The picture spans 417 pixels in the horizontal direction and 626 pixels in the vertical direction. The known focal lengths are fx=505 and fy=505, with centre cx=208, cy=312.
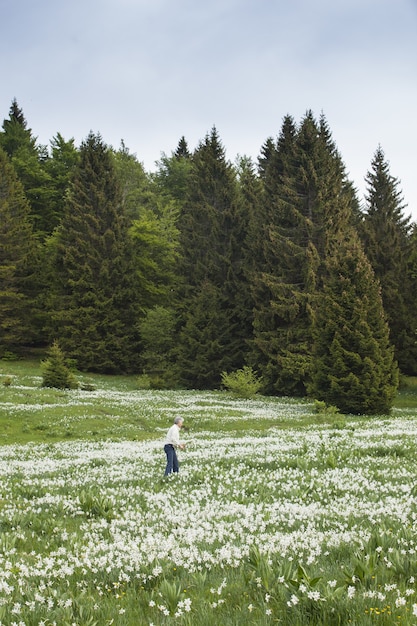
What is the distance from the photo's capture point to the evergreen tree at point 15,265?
225 ft

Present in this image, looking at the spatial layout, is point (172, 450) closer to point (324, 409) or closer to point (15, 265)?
point (324, 409)

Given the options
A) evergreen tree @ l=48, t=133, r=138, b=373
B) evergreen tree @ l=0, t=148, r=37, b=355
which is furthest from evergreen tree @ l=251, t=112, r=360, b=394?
evergreen tree @ l=0, t=148, r=37, b=355

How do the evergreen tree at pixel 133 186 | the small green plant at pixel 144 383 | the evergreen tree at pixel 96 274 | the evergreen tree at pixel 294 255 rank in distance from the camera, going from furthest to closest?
1. the evergreen tree at pixel 133 186
2. the evergreen tree at pixel 96 274
3. the small green plant at pixel 144 383
4. the evergreen tree at pixel 294 255

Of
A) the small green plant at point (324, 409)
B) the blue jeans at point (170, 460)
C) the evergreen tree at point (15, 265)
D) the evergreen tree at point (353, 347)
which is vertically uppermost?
the evergreen tree at point (15, 265)

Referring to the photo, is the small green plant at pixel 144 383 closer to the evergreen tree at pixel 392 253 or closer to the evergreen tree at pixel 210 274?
the evergreen tree at pixel 210 274

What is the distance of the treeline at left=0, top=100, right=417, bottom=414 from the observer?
55094 mm

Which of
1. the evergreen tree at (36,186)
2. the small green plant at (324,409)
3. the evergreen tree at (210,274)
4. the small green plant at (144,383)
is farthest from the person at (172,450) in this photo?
the evergreen tree at (36,186)

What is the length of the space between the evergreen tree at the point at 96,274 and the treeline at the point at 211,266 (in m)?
0.18

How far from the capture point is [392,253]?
62938 millimetres

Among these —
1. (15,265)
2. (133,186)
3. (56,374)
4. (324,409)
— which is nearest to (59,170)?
(133,186)

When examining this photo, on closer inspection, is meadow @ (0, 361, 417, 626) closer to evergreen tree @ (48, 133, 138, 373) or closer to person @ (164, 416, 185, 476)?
person @ (164, 416, 185, 476)

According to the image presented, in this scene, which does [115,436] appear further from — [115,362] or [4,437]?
[115,362]

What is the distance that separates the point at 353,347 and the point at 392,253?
2868 centimetres

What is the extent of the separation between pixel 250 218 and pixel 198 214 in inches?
295
